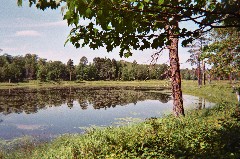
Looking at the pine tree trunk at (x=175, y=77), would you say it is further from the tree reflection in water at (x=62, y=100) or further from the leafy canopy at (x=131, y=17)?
the tree reflection in water at (x=62, y=100)

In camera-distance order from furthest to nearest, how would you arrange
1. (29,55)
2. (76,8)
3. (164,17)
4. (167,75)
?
1. (29,55)
2. (167,75)
3. (164,17)
4. (76,8)

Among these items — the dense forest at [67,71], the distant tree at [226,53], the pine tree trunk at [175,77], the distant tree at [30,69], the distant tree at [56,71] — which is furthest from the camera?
the distant tree at [30,69]

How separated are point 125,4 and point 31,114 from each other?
82.0ft

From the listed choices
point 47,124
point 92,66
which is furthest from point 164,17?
point 92,66

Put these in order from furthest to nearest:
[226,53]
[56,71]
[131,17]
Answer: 1. [56,71]
2. [226,53]
3. [131,17]

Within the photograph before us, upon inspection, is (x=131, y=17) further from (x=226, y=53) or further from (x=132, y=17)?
(x=226, y=53)

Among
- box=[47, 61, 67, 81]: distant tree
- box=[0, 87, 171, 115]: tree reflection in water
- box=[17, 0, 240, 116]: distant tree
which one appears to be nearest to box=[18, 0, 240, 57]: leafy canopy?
box=[17, 0, 240, 116]: distant tree

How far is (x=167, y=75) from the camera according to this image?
1462 cm

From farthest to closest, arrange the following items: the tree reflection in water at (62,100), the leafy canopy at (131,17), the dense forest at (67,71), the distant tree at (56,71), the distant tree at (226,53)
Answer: the distant tree at (56,71) → the dense forest at (67,71) → the tree reflection in water at (62,100) → the distant tree at (226,53) → the leafy canopy at (131,17)

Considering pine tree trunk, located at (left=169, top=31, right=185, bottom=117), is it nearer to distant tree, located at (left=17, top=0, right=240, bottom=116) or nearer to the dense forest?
distant tree, located at (left=17, top=0, right=240, bottom=116)

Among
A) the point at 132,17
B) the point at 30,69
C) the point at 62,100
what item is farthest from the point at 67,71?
the point at 132,17

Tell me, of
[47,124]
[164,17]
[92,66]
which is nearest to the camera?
[164,17]

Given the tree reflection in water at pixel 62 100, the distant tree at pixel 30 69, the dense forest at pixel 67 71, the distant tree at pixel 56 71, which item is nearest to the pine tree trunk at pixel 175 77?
the tree reflection in water at pixel 62 100

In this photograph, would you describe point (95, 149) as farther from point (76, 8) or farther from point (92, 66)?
point (92, 66)
